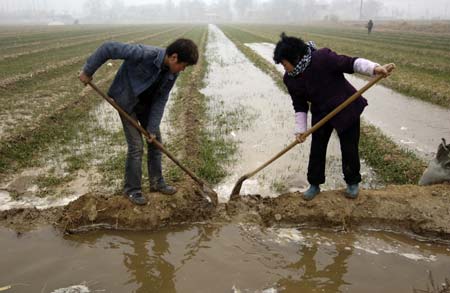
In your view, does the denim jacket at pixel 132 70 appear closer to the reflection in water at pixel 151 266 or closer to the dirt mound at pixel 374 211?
the reflection in water at pixel 151 266

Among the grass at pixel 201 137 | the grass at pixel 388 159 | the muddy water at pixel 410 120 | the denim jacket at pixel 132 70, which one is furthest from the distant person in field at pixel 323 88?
the muddy water at pixel 410 120

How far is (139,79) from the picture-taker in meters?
3.65

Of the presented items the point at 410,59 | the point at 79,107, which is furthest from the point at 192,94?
the point at 410,59

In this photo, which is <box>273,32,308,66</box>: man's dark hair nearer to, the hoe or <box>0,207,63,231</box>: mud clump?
the hoe

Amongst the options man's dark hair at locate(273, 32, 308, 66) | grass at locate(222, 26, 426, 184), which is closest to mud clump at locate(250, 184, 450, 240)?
grass at locate(222, 26, 426, 184)

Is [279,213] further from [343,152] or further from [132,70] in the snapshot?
[132,70]

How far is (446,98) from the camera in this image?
934cm

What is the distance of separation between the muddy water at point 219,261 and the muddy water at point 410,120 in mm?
3102

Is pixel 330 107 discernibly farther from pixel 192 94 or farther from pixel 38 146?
pixel 192 94

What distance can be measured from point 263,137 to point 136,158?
343cm

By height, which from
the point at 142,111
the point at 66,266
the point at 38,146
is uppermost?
the point at 142,111

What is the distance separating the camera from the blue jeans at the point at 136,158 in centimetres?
394

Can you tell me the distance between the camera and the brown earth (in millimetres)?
4055

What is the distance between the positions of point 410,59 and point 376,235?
1424 cm
